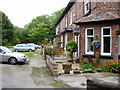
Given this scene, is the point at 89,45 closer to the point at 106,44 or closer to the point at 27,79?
the point at 106,44

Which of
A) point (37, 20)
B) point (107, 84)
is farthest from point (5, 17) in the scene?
point (107, 84)

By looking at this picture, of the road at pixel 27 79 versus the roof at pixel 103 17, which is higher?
the roof at pixel 103 17

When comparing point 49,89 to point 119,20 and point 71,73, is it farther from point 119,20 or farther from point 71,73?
point 119,20

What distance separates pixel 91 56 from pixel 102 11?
3.69 m

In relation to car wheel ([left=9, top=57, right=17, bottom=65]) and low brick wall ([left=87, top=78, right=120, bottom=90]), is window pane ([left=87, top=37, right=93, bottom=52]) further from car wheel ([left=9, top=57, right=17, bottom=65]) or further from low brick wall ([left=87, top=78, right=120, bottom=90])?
low brick wall ([left=87, top=78, right=120, bottom=90])

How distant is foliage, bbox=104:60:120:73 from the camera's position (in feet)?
32.4

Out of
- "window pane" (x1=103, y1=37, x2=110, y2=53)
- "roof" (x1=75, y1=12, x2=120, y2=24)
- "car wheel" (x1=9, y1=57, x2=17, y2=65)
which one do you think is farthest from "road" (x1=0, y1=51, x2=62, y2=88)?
"roof" (x1=75, y1=12, x2=120, y2=24)

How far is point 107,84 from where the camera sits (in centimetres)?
374

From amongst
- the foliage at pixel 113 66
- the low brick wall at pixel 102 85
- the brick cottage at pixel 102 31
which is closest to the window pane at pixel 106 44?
the brick cottage at pixel 102 31

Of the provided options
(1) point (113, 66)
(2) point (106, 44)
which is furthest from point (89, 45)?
(1) point (113, 66)

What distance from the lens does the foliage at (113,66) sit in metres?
9.87

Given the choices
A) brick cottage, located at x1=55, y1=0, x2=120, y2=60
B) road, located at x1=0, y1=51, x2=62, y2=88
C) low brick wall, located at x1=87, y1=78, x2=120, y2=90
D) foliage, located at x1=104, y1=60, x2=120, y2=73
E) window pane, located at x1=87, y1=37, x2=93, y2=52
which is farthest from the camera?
window pane, located at x1=87, y1=37, x2=93, y2=52

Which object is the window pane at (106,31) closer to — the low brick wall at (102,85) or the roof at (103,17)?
the roof at (103,17)

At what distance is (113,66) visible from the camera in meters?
10.2
